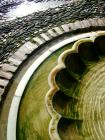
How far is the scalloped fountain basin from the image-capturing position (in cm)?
260

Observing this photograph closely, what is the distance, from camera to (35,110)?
10.1 feet

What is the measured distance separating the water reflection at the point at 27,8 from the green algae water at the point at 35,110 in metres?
1.79

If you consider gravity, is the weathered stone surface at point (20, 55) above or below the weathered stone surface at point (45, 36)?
below

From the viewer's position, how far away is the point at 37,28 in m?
4.77

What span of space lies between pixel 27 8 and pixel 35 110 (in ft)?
8.67

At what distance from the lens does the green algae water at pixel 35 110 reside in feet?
9.48

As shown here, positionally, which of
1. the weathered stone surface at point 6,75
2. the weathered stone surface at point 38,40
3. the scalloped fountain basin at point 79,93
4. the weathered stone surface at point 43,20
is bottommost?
the scalloped fountain basin at point 79,93

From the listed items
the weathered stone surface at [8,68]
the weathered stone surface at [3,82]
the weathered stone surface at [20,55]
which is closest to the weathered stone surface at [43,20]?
the weathered stone surface at [20,55]

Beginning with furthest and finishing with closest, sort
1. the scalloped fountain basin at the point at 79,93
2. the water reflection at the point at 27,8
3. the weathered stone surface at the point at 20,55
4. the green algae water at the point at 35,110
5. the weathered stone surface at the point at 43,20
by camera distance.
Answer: the water reflection at the point at 27,8
the weathered stone surface at the point at 43,20
the weathered stone surface at the point at 20,55
the green algae water at the point at 35,110
the scalloped fountain basin at the point at 79,93

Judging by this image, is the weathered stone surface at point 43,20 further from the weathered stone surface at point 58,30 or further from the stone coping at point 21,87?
the stone coping at point 21,87

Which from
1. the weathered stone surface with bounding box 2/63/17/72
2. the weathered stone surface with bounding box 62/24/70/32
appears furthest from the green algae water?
the weathered stone surface with bounding box 62/24/70/32

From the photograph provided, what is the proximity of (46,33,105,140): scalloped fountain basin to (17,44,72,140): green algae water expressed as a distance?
1.00ft

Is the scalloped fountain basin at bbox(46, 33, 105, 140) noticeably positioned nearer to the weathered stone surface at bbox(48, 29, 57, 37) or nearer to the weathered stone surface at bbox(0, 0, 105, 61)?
the weathered stone surface at bbox(48, 29, 57, 37)

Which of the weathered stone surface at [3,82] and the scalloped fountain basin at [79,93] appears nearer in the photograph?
the scalloped fountain basin at [79,93]
